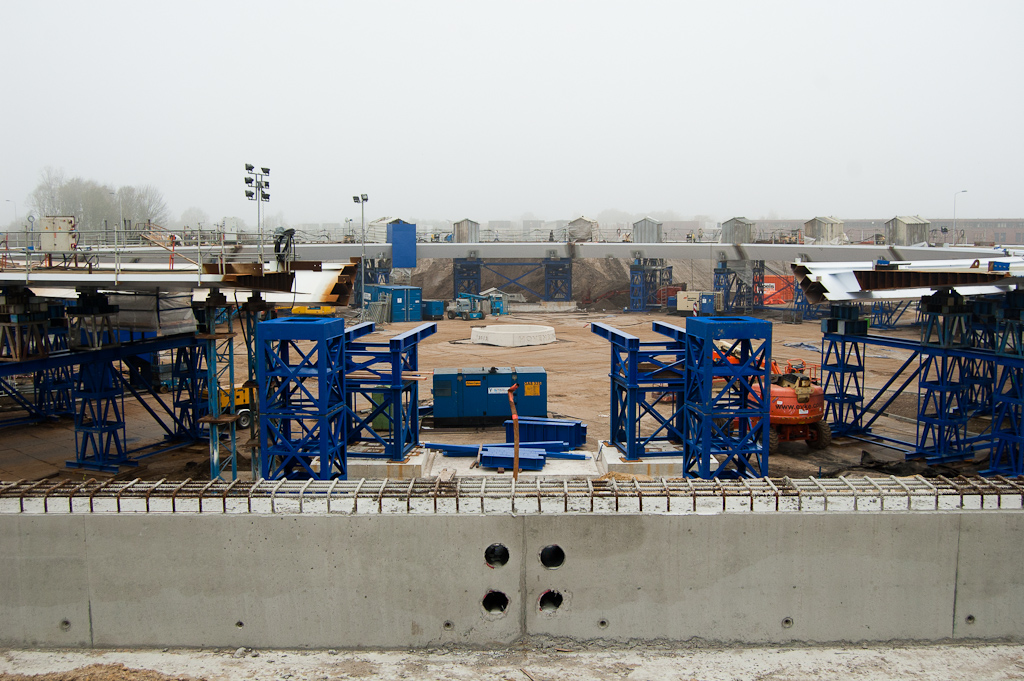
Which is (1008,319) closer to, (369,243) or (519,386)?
(519,386)

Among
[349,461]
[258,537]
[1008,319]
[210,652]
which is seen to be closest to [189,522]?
[258,537]

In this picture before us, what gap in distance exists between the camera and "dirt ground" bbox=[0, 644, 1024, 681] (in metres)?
10.8

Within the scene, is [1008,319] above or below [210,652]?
above

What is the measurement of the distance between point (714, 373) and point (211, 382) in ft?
41.5

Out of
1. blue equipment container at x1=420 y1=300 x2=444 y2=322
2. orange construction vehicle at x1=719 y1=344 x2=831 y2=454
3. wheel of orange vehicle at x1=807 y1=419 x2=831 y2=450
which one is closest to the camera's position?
orange construction vehicle at x1=719 y1=344 x2=831 y2=454

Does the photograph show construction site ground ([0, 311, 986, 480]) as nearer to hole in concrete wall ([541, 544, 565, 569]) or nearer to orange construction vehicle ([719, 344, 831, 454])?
orange construction vehicle ([719, 344, 831, 454])

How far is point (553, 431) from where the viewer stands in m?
22.8

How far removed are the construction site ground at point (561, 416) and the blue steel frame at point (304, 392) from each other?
18.2ft

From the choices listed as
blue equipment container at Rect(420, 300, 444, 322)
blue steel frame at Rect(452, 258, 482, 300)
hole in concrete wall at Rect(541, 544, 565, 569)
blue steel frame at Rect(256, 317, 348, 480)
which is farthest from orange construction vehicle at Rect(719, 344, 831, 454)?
blue steel frame at Rect(452, 258, 482, 300)

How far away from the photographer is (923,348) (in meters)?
22.2

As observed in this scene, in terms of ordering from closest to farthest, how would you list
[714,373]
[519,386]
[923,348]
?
[714,373] → [923,348] → [519,386]

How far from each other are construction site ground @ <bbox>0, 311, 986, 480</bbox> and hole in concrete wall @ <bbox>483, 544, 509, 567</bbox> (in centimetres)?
855

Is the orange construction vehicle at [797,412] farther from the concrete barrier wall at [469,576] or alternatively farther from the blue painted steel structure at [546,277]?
the blue painted steel structure at [546,277]

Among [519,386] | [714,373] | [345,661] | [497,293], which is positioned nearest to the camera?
[345,661]
